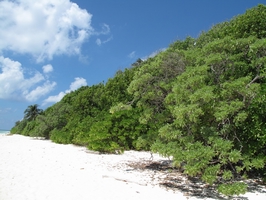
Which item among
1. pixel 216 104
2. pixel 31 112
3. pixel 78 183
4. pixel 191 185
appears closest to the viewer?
pixel 216 104

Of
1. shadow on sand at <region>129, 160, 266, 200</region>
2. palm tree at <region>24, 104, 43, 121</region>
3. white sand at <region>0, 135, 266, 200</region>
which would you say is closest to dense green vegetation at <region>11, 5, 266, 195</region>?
shadow on sand at <region>129, 160, 266, 200</region>

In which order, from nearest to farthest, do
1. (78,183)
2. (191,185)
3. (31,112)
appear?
(78,183)
(191,185)
(31,112)

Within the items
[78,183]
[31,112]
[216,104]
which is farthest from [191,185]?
[31,112]

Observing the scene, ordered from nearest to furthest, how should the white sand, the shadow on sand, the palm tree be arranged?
the white sand < the shadow on sand < the palm tree

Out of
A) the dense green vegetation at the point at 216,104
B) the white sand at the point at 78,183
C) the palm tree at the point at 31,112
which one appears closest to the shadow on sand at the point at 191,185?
the white sand at the point at 78,183

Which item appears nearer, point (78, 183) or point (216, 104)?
point (216, 104)

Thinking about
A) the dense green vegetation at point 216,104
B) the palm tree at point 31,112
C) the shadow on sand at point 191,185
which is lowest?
the shadow on sand at point 191,185

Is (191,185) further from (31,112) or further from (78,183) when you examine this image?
(31,112)

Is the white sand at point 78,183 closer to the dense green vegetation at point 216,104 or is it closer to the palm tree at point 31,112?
the dense green vegetation at point 216,104

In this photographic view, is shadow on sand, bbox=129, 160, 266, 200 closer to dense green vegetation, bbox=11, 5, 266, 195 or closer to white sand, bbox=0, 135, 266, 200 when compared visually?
white sand, bbox=0, 135, 266, 200

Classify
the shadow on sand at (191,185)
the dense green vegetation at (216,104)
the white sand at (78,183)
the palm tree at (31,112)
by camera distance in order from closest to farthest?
the white sand at (78,183) → the dense green vegetation at (216,104) → the shadow on sand at (191,185) → the palm tree at (31,112)

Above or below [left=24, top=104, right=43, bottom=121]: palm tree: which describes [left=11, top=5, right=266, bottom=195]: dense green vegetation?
below

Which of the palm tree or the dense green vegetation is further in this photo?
the palm tree

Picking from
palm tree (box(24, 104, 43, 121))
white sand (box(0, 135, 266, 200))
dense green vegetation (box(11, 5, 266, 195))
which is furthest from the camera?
palm tree (box(24, 104, 43, 121))
